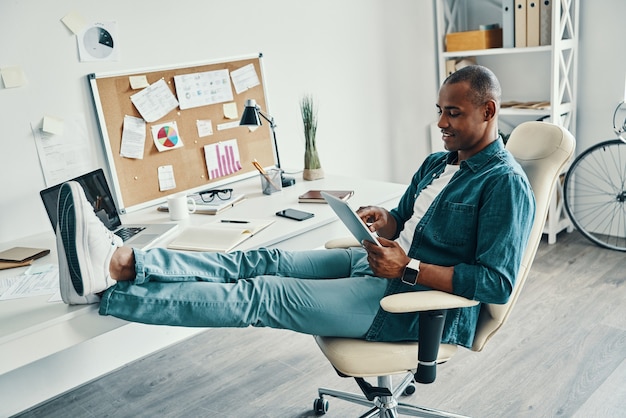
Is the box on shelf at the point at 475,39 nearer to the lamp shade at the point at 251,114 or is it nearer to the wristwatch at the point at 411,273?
the lamp shade at the point at 251,114

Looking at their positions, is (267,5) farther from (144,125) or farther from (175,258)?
(175,258)

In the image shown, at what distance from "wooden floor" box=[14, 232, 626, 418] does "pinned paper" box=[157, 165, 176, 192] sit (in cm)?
71

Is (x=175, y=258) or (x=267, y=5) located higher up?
(x=267, y=5)

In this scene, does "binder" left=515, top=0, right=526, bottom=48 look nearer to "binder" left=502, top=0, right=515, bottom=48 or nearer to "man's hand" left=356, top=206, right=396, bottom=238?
"binder" left=502, top=0, right=515, bottom=48

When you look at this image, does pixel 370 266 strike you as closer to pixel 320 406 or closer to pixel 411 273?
pixel 411 273

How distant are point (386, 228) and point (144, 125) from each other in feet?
3.72

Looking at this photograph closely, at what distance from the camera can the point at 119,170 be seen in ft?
8.00

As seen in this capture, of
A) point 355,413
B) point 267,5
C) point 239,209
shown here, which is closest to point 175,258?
point 239,209

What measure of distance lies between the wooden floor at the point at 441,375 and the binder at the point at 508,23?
4.69ft

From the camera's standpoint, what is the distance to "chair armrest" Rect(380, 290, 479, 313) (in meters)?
1.43

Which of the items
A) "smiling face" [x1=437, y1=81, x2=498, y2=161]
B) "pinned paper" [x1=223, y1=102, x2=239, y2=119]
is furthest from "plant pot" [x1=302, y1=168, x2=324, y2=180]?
"smiling face" [x1=437, y1=81, x2=498, y2=161]

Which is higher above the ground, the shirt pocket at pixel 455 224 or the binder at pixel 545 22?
the binder at pixel 545 22

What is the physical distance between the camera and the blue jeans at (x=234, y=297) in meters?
1.52

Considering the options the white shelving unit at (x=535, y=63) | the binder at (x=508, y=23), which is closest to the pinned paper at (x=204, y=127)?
the white shelving unit at (x=535, y=63)
